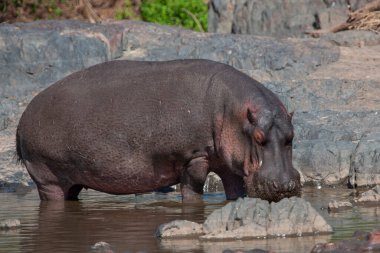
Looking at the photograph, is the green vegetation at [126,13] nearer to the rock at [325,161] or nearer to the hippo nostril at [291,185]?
the rock at [325,161]

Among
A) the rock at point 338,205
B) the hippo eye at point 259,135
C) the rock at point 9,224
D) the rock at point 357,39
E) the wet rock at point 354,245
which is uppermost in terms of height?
the hippo eye at point 259,135

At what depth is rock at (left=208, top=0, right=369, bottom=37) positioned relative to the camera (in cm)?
1778

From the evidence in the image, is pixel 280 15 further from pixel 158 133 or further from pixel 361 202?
pixel 361 202

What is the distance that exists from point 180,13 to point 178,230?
1314 centimetres

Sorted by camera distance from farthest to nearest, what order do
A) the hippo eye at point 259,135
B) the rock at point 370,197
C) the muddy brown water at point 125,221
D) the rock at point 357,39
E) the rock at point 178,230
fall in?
the rock at point 357,39
the rock at point 370,197
the hippo eye at point 259,135
the rock at point 178,230
the muddy brown water at point 125,221

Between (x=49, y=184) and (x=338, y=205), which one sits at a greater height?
(x=338, y=205)

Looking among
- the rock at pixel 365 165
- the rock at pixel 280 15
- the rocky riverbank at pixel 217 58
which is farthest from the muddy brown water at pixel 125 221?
the rock at pixel 280 15

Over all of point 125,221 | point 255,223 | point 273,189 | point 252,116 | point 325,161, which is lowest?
Result: point 325,161

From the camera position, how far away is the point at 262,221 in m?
7.98

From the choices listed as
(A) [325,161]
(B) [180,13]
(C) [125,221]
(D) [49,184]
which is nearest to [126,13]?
(B) [180,13]

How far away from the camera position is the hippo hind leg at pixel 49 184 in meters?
10.9

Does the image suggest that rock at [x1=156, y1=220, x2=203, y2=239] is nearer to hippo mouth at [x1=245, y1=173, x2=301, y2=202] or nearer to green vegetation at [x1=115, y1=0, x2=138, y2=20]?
hippo mouth at [x1=245, y1=173, x2=301, y2=202]

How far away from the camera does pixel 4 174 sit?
12.3m

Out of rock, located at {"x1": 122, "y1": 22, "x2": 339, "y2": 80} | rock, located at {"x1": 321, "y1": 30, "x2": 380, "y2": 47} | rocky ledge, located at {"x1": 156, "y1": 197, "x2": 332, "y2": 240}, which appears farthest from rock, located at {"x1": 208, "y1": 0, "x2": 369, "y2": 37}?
rocky ledge, located at {"x1": 156, "y1": 197, "x2": 332, "y2": 240}
